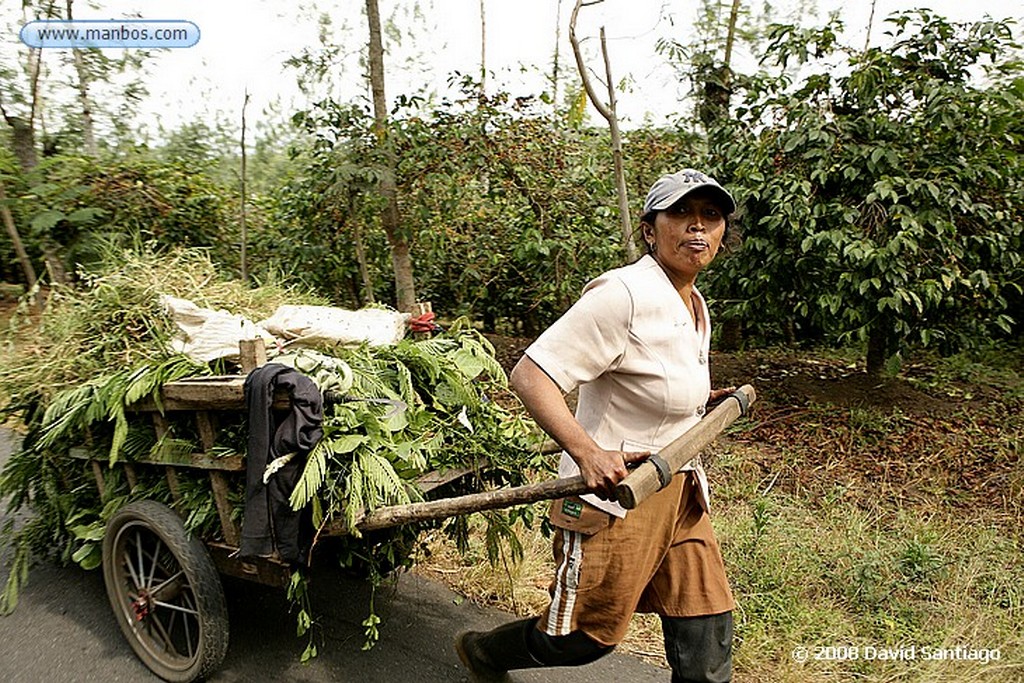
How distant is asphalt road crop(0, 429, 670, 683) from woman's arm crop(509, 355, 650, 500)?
1.43 metres

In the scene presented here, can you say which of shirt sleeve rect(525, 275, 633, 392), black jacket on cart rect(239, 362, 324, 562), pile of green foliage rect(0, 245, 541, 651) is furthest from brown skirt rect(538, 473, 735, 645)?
black jacket on cart rect(239, 362, 324, 562)

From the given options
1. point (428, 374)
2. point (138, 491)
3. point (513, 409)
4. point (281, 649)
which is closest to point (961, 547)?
point (513, 409)

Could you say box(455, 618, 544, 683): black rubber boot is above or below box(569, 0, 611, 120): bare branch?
below

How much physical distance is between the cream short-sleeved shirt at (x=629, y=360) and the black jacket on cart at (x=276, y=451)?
2.75 feet

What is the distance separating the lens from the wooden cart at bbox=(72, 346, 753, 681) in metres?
2.69

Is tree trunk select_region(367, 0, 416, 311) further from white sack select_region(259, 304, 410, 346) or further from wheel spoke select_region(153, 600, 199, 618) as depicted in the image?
wheel spoke select_region(153, 600, 199, 618)

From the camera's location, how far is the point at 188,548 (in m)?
2.93

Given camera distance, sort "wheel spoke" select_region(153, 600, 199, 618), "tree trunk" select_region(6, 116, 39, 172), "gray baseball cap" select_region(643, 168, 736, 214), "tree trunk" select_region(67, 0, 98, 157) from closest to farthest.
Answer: "gray baseball cap" select_region(643, 168, 736, 214) → "wheel spoke" select_region(153, 600, 199, 618) → "tree trunk" select_region(6, 116, 39, 172) → "tree trunk" select_region(67, 0, 98, 157)

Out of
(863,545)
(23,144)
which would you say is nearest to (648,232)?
(863,545)

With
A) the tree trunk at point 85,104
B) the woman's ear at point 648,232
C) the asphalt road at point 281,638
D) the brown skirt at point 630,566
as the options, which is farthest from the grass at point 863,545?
the tree trunk at point 85,104

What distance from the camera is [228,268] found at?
328 inches

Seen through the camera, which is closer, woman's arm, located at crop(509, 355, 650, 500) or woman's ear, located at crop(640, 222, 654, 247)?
woman's arm, located at crop(509, 355, 650, 500)

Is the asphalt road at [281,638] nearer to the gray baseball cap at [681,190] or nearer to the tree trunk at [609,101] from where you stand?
the gray baseball cap at [681,190]

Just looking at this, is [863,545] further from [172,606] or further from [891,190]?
[172,606]
